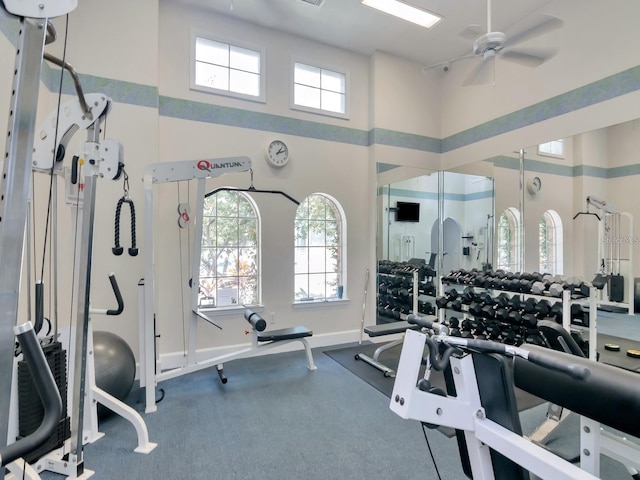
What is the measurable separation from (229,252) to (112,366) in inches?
68.3

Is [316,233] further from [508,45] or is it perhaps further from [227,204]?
[508,45]

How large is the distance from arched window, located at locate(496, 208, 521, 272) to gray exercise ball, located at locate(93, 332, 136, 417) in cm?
407

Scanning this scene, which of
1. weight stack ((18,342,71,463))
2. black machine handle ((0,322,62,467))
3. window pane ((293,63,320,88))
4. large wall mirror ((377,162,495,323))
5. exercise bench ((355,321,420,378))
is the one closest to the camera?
black machine handle ((0,322,62,467))

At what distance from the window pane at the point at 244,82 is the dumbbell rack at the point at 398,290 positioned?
2702mm

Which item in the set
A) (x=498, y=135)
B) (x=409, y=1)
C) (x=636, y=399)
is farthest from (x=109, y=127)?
(x=498, y=135)

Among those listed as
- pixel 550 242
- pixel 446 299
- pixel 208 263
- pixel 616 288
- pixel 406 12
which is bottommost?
pixel 446 299

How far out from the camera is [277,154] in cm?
393

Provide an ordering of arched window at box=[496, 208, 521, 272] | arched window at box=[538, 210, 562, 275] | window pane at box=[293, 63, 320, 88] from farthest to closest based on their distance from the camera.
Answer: window pane at box=[293, 63, 320, 88], arched window at box=[496, 208, 521, 272], arched window at box=[538, 210, 562, 275]

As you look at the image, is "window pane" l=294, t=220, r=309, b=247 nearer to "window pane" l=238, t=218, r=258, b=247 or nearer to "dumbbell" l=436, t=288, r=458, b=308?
"window pane" l=238, t=218, r=258, b=247

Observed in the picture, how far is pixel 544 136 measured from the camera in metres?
3.61

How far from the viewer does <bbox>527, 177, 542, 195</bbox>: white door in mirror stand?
371 cm

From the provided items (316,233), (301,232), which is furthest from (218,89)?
(316,233)

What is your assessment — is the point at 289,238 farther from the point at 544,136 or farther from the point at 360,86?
the point at 544,136

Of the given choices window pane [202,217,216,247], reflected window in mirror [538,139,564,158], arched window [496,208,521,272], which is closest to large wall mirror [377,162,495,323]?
arched window [496,208,521,272]
